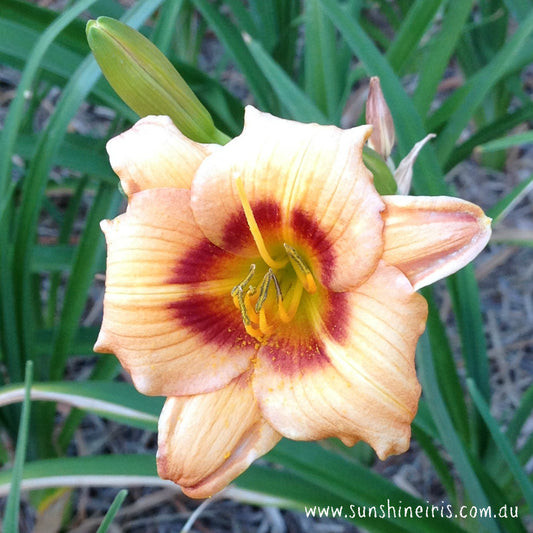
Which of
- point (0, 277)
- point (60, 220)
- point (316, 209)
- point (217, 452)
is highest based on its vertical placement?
point (316, 209)

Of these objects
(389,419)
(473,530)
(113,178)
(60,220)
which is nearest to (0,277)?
(113,178)

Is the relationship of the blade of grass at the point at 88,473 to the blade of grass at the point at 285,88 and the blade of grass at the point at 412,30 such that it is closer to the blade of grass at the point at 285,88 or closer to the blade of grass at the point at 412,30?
the blade of grass at the point at 285,88

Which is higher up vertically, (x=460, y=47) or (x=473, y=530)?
(x=460, y=47)

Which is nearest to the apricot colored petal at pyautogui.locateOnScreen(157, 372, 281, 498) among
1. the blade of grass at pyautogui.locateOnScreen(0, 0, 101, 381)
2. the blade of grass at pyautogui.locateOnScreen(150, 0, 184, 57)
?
the blade of grass at pyautogui.locateOnScreen(0, 0, 101, 381)

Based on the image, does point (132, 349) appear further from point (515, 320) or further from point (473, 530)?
point (515, 320)

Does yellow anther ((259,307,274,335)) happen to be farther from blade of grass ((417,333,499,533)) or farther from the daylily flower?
blade of grass ((417,333,499,533))

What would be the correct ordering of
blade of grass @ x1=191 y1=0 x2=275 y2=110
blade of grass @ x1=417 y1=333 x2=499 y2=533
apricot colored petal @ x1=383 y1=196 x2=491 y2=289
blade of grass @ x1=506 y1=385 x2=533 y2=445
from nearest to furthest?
apricot colored petal @ x1=383 y1=196 x2=491 y2=289
blade of grass @ x1=417 y1=333 x2=499 y2=533
blade of grass @ x1=506 y1=385 x2=533 y2=445
blade of grass @ x1=191 y1=0 x2=275 y2=110

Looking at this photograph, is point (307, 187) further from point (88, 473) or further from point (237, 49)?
point (237, 49)
